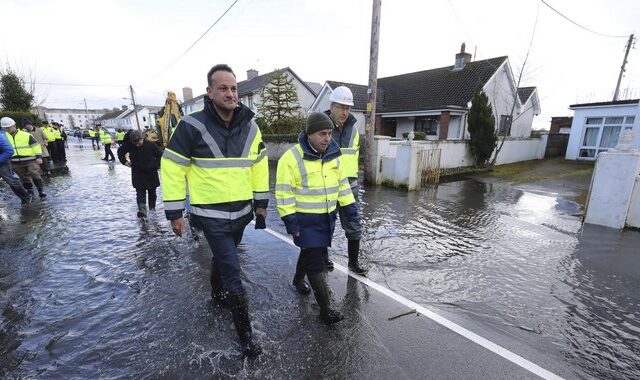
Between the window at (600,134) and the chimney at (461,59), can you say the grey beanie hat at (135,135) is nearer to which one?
the window at (600,134)

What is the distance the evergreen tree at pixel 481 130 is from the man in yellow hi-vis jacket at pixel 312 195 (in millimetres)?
12528

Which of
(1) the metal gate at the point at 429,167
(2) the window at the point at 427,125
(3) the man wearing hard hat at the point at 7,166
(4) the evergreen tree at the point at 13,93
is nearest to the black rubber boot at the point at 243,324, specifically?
(3) the man wearing hard hat at the point at 7,166

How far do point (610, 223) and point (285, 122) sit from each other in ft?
55.7

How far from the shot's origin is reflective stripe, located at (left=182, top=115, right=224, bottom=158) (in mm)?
2387

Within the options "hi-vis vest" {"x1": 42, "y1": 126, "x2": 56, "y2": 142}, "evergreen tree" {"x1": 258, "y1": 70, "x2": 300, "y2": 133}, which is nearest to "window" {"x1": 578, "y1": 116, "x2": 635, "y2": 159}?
"evergreen tree" {"x1": 258, "y1": 70, "x2": 300, "y2": 133}

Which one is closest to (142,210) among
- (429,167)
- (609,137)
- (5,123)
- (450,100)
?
(5,123)

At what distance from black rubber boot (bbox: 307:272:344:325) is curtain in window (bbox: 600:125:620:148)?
1929cm

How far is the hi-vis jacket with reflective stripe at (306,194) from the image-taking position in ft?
→ 9.02

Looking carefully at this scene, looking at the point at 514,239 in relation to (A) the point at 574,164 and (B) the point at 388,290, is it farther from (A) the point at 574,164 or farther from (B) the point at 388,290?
(A) the point at 574,164

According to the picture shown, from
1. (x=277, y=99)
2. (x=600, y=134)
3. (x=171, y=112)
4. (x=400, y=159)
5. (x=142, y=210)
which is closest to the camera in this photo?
(x=142, y=210)

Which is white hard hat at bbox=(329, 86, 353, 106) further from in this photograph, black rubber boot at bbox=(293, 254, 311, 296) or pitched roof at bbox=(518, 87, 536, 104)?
pitched roof at bbox=(518, 87, 536, 104)

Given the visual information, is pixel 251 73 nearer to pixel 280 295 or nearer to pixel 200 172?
pixel 280 295

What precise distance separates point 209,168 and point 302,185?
2.75 ft

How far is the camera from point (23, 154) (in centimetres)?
720
